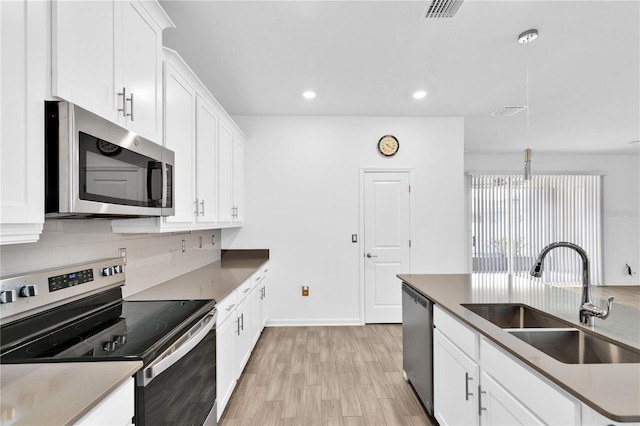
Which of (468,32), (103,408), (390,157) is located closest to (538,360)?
(103,408)

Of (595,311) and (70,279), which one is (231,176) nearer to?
(70,279)

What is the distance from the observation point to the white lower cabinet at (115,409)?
95 cm

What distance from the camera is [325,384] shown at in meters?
2.90

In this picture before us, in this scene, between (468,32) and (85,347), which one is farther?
(468,32)

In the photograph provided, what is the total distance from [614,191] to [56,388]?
31.2ft

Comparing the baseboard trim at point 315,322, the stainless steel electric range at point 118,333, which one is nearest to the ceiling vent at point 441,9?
the stainless steel electric range at point 118,333

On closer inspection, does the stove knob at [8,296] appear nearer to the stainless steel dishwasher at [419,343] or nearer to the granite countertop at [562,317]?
the granite countertop at [562,317]

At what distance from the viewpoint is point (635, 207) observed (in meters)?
7.41

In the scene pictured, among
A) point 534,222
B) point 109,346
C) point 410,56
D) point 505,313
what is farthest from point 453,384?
point 534,222

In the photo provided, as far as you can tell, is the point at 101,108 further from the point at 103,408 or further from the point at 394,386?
the point at 394,386

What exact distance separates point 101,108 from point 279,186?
320 cm

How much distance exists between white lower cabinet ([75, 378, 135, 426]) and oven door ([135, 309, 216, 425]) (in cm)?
5

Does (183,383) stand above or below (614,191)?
below

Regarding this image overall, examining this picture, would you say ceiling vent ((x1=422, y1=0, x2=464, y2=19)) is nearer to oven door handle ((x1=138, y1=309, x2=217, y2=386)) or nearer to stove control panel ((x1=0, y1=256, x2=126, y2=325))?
oven door handle ((x1=138, y1=309, x2=217, y2=386))
